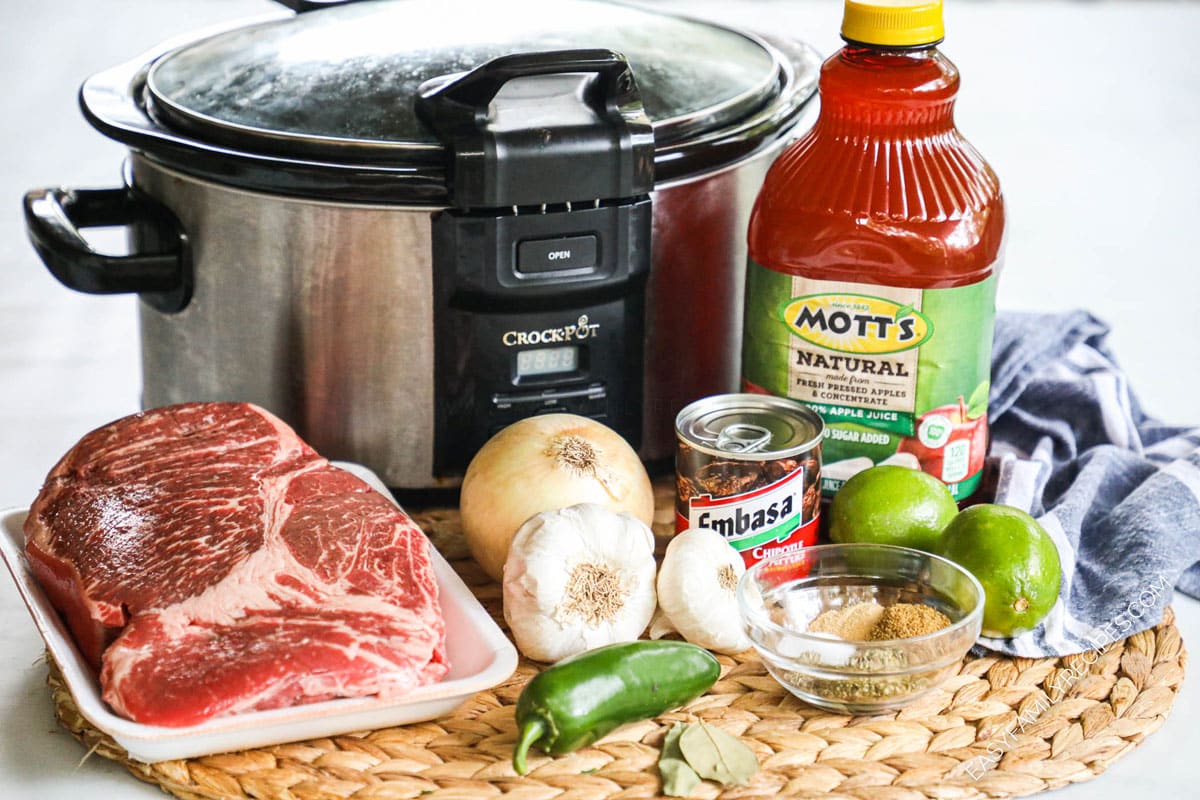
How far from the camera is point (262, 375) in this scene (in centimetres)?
144

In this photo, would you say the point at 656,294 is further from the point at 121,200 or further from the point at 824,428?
the point at 121,200

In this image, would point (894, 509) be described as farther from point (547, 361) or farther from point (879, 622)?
point (547, 361)

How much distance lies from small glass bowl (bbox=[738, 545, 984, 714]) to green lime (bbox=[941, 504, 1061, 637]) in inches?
1.4

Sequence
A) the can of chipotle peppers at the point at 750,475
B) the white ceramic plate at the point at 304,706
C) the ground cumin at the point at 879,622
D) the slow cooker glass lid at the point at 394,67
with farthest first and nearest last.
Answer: the slow cooker glass lid at the point at 394,67
the can of chipotle peppers at the point at 750,475
the ground cumin at the point at 879,622
the white ceramic plate at the point at 304,706

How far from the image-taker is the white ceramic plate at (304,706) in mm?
1019

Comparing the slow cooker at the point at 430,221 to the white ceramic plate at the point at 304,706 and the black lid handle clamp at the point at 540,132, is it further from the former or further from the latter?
the white ceramic plate at the point at 304,706

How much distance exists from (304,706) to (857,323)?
58 centimetres

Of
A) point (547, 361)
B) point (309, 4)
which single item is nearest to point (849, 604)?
point (547, 361)

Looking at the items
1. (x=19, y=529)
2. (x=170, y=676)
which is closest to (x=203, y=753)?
(x=170, y=676)

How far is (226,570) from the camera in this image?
1.12 meters

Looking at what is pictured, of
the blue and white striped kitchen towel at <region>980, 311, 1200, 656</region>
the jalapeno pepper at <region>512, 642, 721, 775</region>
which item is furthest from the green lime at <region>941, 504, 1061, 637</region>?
the jalapeno pepper at <region>512, 642, 721, 775</region>

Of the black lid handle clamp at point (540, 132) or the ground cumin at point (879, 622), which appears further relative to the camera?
the black lid handle clamp at point (540, 132)

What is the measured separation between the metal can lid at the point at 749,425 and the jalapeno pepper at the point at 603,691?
0.65 ft

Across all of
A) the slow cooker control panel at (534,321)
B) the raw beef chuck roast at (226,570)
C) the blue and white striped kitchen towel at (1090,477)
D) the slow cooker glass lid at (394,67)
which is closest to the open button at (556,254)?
the slow cooker control panel at (534,321)
